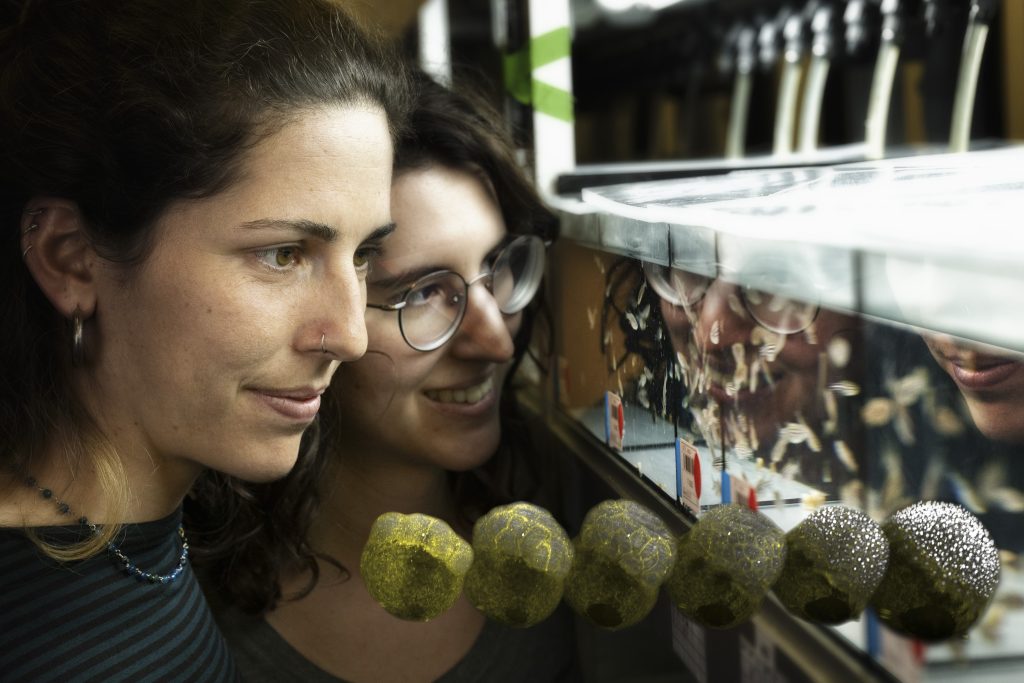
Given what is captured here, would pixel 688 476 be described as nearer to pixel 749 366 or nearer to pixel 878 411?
pixel 749 366

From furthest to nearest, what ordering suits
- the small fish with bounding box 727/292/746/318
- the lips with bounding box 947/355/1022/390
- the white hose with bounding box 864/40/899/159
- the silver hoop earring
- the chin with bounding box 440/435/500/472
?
the white hose with bounding box 864/40/899/159, the chin with bounding box 440/435/500/472, the silver hoop earring, the small fish with bounding box 727/292/746/318, the lips with bounding box 947/355/1022/390

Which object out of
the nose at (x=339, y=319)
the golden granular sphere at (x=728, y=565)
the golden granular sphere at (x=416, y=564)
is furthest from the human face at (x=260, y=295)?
the golden granular sphere at (x=728, y=565)

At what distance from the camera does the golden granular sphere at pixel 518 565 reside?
0.59 m

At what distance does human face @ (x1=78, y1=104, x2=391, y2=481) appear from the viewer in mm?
792

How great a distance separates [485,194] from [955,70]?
144 centimetres

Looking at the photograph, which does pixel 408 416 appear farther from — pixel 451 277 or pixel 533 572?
pixel 533 572

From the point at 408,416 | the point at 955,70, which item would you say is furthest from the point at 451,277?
the point at 955,70

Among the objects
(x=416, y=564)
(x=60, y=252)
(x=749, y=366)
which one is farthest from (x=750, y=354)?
(x=60, y=252)

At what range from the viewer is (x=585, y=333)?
1.00m

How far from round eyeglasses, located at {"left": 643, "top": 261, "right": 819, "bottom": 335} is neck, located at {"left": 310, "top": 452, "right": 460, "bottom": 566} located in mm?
283

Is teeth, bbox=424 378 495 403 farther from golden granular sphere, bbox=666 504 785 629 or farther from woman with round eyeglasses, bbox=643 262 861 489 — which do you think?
golden granular sphere, bbox=666 504 785 629

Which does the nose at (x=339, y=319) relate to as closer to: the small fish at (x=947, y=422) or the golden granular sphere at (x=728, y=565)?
the golden granular sphere at (x=728, y=565)

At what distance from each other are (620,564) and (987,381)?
22cm

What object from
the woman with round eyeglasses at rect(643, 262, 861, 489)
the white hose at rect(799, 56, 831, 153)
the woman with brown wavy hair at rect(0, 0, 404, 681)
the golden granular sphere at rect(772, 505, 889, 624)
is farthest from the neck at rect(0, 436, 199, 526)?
the white hose at rect(799, 56, 831, 153)
